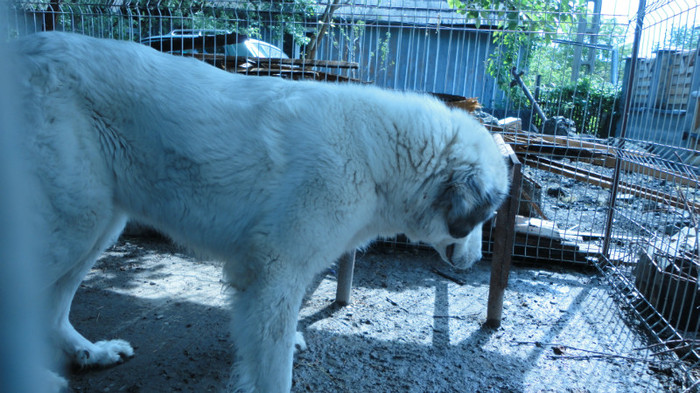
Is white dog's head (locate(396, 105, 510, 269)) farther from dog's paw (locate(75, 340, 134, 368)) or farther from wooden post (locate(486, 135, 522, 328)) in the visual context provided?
dog's paw (locate(75, 340, 134, 368))

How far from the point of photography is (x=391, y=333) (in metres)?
3.74

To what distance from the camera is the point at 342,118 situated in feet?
8.54

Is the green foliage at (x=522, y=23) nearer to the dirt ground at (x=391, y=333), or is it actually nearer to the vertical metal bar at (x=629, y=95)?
the vertical metal bar at (x=629, y=95)

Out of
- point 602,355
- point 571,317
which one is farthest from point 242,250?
point 571,317

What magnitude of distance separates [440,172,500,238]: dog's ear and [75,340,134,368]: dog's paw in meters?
2.16

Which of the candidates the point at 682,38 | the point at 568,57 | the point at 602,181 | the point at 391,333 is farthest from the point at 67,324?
the point at 568,57

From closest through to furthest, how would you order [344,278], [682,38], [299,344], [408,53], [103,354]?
[103,354] → [299,344] → [682,38] → [344,278] → [408,53]

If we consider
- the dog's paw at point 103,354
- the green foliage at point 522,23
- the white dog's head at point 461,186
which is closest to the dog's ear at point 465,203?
the white dog's head at point 461,186

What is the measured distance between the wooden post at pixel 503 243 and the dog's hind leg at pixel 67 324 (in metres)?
2.58

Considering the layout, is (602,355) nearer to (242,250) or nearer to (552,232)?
(552,232)

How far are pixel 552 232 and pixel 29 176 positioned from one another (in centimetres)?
498

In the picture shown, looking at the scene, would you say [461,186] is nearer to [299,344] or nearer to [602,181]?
[299,344]

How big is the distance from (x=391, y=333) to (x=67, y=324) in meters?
2.18

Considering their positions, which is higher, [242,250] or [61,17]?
[61,17]
